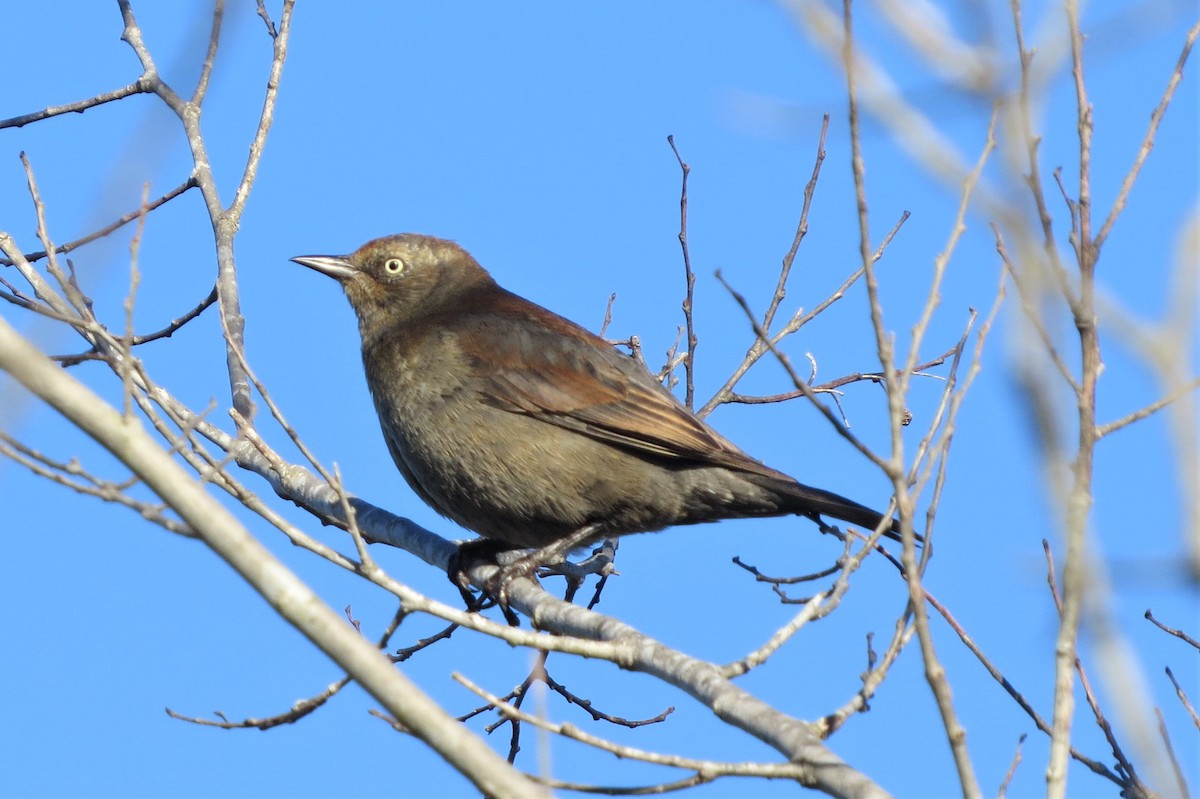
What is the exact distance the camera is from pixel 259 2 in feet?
25.2

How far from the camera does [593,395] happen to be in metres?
6.96

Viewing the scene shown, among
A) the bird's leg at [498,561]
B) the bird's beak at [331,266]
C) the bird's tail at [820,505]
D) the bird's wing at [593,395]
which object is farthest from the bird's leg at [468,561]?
the bird's beak at [331,266]

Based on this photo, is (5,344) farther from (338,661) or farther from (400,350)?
(400,350)

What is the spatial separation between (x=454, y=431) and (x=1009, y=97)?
458cm

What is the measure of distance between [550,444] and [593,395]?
0.36 m

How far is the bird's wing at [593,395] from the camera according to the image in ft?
21.9

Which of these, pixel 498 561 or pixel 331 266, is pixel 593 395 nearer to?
pixel 498 561

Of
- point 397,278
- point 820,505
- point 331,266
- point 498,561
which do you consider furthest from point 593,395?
point 331,266

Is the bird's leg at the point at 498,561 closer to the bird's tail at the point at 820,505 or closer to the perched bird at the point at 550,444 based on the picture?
the perched bird at the point at 550,444

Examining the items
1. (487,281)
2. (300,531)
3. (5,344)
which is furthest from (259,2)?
(5,344)

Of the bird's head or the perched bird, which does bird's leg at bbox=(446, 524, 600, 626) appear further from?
the bird's head

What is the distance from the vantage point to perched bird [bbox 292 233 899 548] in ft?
21.9

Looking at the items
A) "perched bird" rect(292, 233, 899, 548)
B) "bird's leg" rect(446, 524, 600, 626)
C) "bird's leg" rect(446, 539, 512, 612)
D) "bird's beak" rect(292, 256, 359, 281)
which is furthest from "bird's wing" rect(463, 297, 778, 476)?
"bird's beak" rect(292, 256, 359, 281)

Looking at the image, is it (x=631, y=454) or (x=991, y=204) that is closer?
(x=991, y=204)
